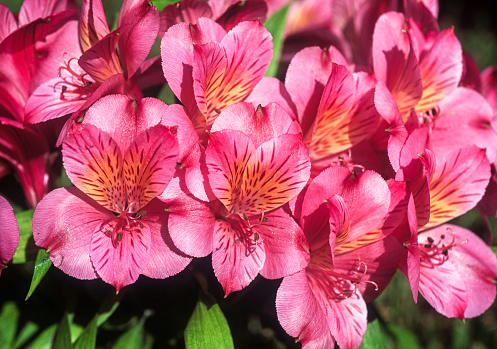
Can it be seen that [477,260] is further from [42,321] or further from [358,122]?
[42,321]

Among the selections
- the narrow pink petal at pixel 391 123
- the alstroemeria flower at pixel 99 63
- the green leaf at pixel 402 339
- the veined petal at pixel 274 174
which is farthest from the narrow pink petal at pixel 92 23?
the green leaf at pixel 402 339

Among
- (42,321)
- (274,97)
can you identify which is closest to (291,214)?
(274,97)

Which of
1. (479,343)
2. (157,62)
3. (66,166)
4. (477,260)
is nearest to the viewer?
(66,166)

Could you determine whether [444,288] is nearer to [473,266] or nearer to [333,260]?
[473,266]

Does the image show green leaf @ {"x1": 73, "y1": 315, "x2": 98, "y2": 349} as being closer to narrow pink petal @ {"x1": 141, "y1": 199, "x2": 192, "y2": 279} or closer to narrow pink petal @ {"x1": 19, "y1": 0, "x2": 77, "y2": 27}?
narrow pink petal @ {"x1": 141, "y1": 199, "x2": 192, "y2": 279}

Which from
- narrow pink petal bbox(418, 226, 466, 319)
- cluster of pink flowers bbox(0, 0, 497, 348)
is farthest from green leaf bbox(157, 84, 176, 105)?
narrow pink petal bbox(418, 226, 466, 319)
